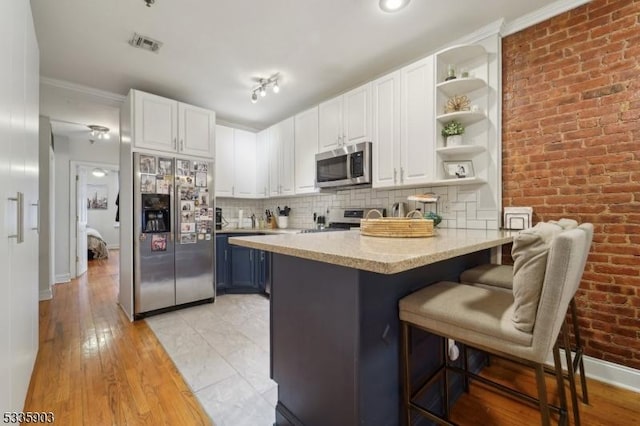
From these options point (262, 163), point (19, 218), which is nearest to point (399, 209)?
point (262, 163)

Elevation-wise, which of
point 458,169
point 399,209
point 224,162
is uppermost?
point 224,162

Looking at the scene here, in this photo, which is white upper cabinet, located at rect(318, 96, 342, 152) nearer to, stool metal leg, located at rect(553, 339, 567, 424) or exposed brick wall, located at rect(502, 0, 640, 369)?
exposed brick wall, located at rect(502, 0, 640, 369)

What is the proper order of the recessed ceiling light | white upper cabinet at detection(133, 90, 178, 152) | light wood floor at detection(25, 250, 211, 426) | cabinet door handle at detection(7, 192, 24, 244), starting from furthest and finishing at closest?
white upper cabinet at detection(133, 90, 178, 152), the recessed ceiling light, light wood floor at detection(25, 250, 211, 426), cabinet door handle at detection(7, 192, 24, 244)

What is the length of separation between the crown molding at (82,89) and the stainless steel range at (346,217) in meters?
2.87

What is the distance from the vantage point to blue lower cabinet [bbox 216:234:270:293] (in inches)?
149

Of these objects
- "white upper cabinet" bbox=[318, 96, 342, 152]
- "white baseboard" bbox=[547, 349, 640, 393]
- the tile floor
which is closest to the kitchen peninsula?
the tile floor

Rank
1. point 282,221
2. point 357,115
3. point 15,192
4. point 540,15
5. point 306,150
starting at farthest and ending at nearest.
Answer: point 282,221 → point 306,150 → point 357,115 → point 540,15 → point 15,192

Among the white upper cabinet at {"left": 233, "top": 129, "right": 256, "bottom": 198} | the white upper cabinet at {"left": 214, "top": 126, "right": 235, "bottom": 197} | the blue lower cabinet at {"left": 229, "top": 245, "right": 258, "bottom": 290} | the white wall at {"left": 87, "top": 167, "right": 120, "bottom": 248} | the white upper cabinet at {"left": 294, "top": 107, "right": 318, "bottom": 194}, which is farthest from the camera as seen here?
the white wall at {"left": 87, "top": 167, "right": 120, "bottom": 248}

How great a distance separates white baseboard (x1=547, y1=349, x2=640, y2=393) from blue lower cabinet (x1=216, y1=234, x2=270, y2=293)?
3148mm

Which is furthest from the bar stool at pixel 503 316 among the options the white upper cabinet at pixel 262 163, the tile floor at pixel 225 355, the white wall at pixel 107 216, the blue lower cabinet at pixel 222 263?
the white wall at pixel 107 216

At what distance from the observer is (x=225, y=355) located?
7.30 feet

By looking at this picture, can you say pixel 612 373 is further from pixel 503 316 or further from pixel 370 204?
pixel 370 204

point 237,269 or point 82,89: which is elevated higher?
point 82,89

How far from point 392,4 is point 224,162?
115 inches
